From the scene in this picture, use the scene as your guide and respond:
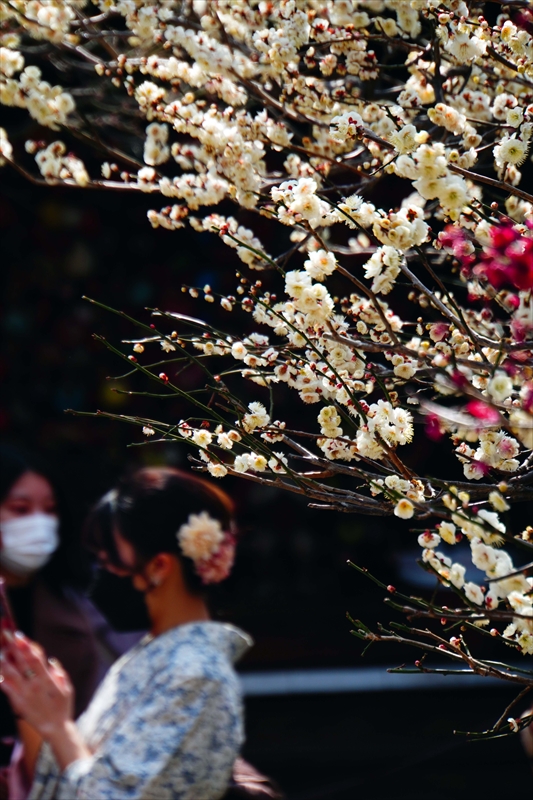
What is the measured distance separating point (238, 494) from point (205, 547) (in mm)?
2410

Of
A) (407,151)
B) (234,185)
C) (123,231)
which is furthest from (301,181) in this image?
(123,231)

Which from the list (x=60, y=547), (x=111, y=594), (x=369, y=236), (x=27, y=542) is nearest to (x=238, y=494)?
(x=60, y=547)

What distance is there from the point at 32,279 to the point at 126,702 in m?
3.04

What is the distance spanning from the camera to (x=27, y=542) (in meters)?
3.04

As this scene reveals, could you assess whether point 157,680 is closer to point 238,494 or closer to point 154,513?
point 154,513

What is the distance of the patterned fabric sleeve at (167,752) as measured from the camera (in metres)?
2.17

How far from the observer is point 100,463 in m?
4.71

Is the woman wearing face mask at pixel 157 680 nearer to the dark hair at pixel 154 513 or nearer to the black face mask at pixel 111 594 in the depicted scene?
the dark hair at pixel 154 513

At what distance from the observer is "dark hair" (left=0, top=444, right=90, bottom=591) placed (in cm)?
316

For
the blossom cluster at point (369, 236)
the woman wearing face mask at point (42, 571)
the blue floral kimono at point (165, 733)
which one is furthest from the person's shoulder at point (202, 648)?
the blossom cluster at point (369, 236)

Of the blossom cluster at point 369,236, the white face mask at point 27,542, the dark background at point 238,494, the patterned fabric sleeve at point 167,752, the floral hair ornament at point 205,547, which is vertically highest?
the blossom cluster at point 369,236

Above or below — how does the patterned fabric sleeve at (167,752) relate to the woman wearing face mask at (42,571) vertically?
above

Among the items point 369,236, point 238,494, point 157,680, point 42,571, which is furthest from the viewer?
point 238,494

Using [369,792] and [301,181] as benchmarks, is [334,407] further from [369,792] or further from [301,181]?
[369,792]
